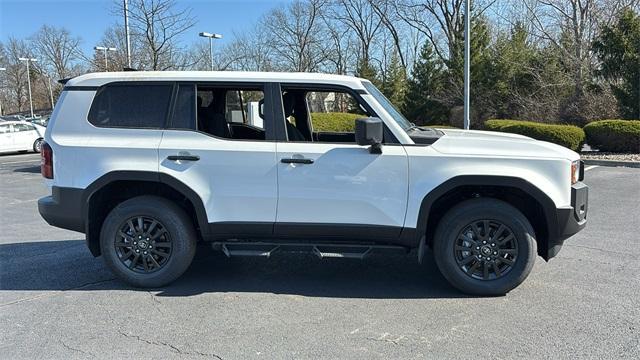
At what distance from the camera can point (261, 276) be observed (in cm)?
534

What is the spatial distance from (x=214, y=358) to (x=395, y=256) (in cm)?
288

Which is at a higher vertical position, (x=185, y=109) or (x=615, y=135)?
(x=185, y=109)

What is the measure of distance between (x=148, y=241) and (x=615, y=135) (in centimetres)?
1542

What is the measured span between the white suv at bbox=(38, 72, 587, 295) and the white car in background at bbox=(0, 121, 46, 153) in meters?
20.9

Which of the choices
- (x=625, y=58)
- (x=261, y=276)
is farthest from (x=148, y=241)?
(x=625, y=58)

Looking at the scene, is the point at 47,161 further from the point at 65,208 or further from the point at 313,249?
the point at 313,249

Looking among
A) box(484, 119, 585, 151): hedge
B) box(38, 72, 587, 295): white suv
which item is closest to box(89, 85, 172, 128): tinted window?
box(38, 72, 587, 295): white suv

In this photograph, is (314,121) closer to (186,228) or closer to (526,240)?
(186,228)

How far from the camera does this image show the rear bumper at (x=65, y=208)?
483cm

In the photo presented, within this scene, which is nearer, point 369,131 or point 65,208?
point 369,131

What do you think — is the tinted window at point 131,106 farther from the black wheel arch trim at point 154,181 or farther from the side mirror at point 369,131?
the side mirror at point 369,131

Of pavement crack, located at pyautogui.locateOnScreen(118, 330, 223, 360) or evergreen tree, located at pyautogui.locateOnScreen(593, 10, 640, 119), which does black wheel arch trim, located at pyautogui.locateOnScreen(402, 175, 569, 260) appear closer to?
pavement crack, located at pyautogui.locateOnScreen(118, 330, 223, 360)

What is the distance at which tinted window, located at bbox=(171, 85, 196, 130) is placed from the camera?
483 centimetres

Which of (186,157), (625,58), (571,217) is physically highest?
(625,58)
